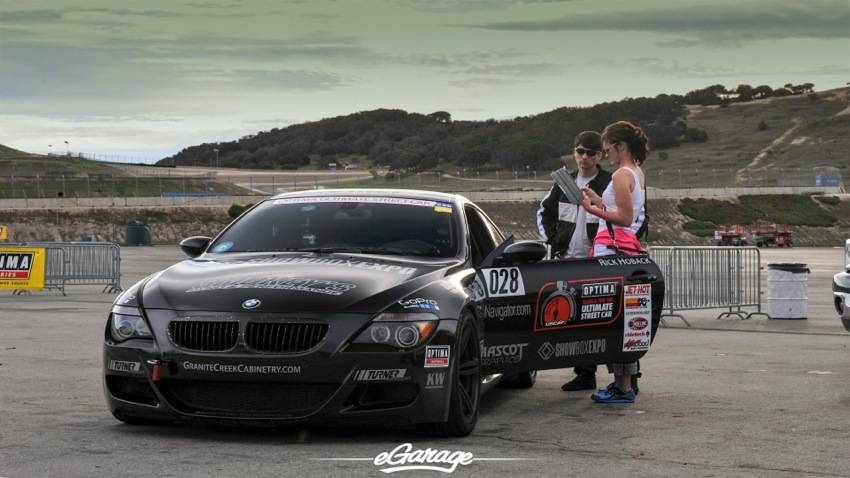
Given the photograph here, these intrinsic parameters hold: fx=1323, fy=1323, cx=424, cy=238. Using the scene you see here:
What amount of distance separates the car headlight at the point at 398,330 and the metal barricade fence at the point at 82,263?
63.9 ft

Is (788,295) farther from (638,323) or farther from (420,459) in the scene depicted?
(420,459)

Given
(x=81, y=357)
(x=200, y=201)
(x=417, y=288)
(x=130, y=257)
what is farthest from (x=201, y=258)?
(x=200, y=201)

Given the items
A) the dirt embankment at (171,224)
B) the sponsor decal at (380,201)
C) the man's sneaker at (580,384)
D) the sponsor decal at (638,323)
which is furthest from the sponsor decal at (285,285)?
the dirt embankment at (171,224)

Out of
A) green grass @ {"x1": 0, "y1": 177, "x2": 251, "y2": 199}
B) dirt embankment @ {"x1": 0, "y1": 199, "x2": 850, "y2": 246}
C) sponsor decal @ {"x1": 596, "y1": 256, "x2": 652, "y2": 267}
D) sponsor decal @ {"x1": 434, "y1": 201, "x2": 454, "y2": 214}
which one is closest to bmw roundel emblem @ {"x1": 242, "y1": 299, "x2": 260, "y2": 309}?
sponsor decal @ {"x1": 434, "y1": 201, "x2": 454, "y2": 214}

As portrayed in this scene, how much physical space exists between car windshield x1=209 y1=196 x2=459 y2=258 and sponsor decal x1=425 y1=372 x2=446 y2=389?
4.31 feet

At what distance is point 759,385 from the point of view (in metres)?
10.8

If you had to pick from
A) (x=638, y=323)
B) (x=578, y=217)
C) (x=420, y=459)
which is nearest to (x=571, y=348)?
(x=638, y=323)

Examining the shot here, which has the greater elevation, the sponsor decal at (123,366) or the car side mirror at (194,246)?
the car side mirror at (194,246)

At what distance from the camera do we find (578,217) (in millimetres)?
10086

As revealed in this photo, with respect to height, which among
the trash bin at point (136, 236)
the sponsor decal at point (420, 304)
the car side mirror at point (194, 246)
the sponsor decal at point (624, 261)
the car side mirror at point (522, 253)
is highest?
the car side mirror at point (194, 246)

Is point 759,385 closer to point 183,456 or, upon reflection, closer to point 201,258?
point 201,258

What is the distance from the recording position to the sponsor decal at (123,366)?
7.43 m

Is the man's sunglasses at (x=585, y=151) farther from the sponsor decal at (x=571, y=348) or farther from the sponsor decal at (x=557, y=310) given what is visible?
the sponsor decal at (x=571, y=348)

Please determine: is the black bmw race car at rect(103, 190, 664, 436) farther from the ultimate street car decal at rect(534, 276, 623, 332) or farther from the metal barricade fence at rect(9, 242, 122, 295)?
the metal barricade fence at rect(9, 242, 122, 295)
